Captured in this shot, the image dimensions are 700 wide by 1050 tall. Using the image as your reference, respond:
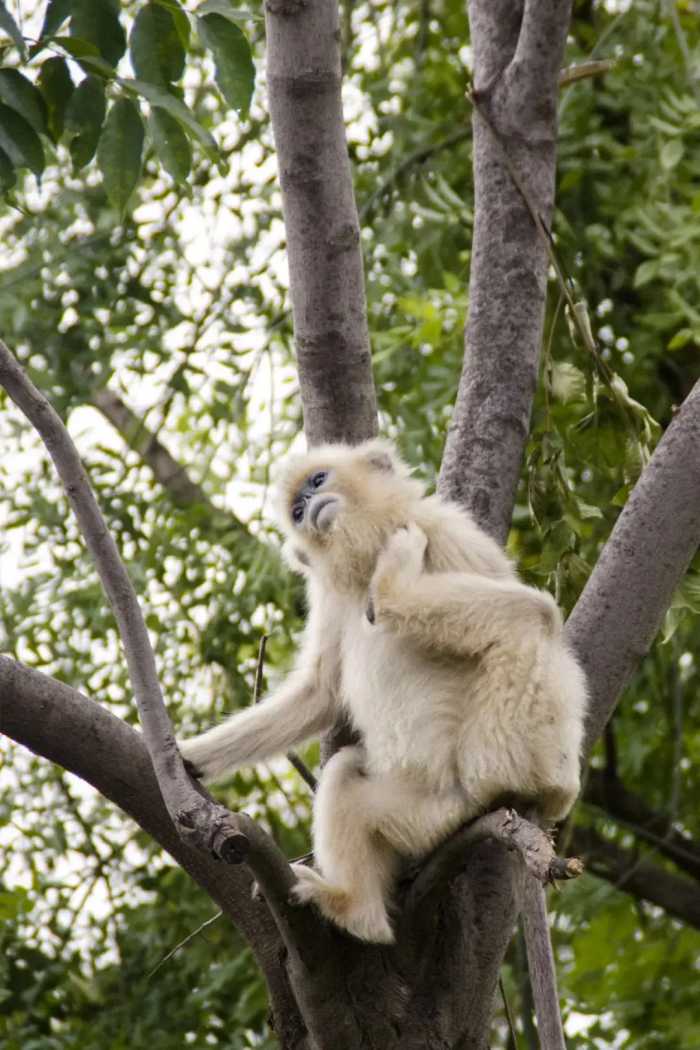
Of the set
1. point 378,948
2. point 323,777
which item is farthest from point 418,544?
point 378,948

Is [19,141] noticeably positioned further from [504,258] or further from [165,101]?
[504,258]

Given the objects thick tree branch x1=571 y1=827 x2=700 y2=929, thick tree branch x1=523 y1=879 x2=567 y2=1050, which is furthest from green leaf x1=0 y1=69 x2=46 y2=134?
thick tree branch x1=571 y1=827 x2=700 y2=929

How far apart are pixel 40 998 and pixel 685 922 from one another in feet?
8.32

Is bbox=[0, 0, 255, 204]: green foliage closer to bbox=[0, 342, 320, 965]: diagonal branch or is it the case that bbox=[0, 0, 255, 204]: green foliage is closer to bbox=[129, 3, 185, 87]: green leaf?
bbox=[129, 3, 185, 87]: green leaf

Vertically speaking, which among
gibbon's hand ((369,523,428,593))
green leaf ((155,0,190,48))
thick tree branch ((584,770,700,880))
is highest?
green leaf ((155,0,190,48))

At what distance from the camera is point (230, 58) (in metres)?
2.95

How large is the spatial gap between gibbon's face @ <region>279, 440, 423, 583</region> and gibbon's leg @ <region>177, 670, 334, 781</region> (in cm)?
30

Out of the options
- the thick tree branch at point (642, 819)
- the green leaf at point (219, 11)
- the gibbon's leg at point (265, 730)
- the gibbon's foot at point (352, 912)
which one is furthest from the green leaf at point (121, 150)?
the thick tree branch at point (642, 819)

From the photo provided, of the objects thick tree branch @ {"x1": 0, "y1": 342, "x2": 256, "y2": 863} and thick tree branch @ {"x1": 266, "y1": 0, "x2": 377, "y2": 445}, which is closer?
thick tree branch @ {"x1": 0, "y1": 342, "x2": 256, "y2": 863}

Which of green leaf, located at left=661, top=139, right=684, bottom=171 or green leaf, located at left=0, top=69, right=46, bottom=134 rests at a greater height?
green leaf, located at left=661, top=139, right=684, bottom=171

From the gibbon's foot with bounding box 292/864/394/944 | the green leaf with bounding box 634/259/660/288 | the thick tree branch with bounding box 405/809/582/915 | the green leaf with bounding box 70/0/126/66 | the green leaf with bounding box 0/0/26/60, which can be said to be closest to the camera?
the thick tree branch with bounding box 405/809/582/915

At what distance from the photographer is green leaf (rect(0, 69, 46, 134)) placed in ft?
9.18

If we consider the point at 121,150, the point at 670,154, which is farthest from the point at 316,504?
the point at 670,154

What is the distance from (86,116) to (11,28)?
39 cm
